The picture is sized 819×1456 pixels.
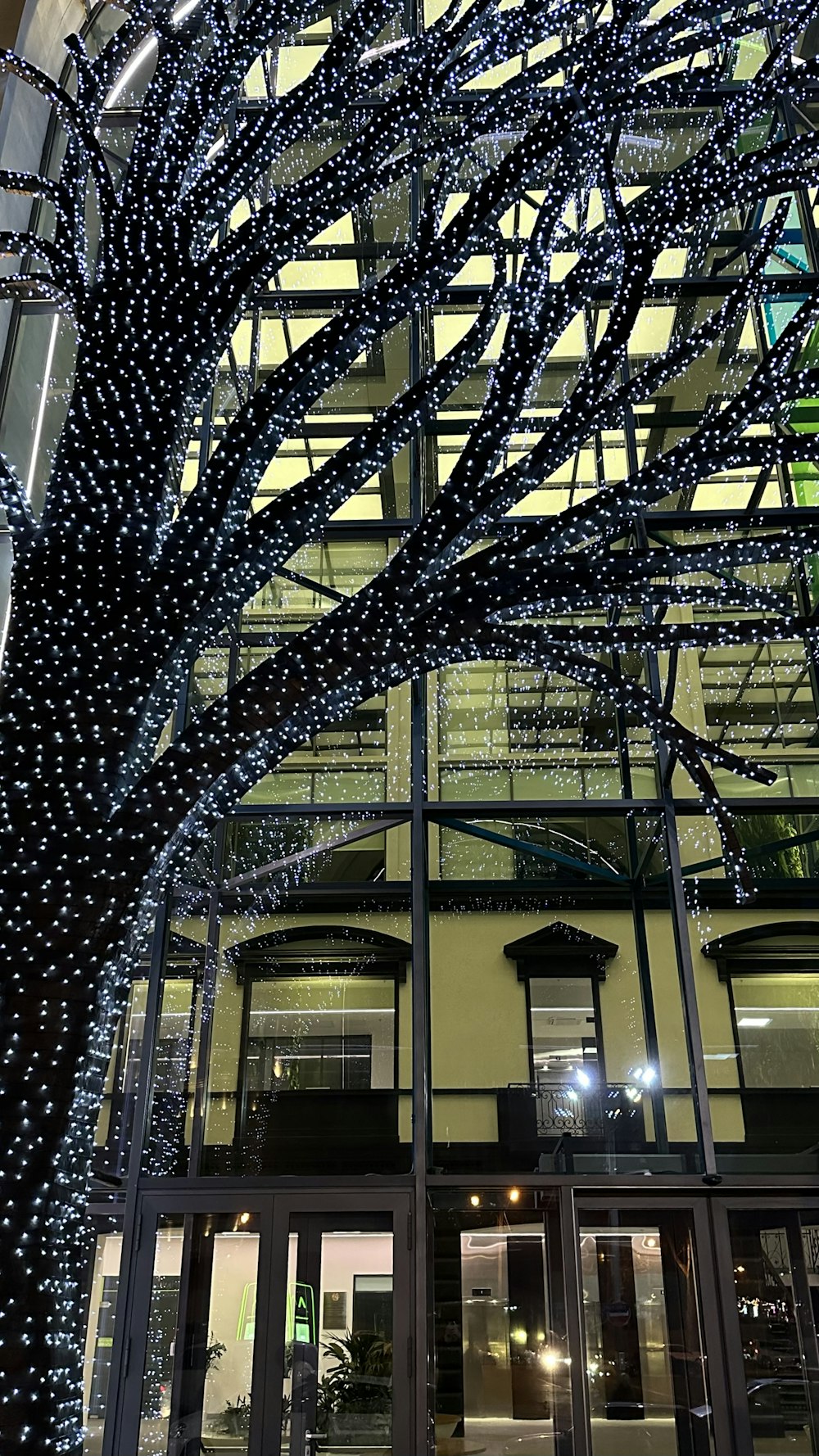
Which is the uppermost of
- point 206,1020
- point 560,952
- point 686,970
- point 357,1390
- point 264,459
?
point 264,459

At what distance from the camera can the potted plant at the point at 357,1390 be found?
597cm

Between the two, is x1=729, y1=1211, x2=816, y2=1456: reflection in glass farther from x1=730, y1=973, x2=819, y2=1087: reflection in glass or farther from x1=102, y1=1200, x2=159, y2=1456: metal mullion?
x1=102, y1=1200, x2=159, y2=1456: metal mullion

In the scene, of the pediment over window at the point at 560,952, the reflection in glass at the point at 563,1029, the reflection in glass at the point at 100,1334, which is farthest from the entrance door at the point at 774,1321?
the reflection in glass at the point at 100,1334

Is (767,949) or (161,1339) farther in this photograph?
(767,949)

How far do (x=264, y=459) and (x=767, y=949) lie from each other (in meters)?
4.46

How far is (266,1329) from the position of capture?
20.3 ft

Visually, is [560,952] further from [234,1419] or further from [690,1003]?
[234,1419]

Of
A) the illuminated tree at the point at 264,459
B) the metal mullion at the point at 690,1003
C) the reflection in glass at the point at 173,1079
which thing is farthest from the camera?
the reflection in glass at the point at 173,1079

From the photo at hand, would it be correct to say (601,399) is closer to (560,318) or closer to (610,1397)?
(560,318)

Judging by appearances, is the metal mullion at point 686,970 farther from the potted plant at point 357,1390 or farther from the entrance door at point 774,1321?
the potted plant at point 357,1390

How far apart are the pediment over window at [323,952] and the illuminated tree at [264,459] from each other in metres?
2.97

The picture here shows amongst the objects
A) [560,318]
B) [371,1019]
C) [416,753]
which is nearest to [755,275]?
[560,318]

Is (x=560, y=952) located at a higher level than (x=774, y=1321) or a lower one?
higher

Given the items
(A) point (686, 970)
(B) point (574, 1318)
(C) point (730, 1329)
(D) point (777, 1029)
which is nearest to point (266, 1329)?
(B) point (574, 1318)
